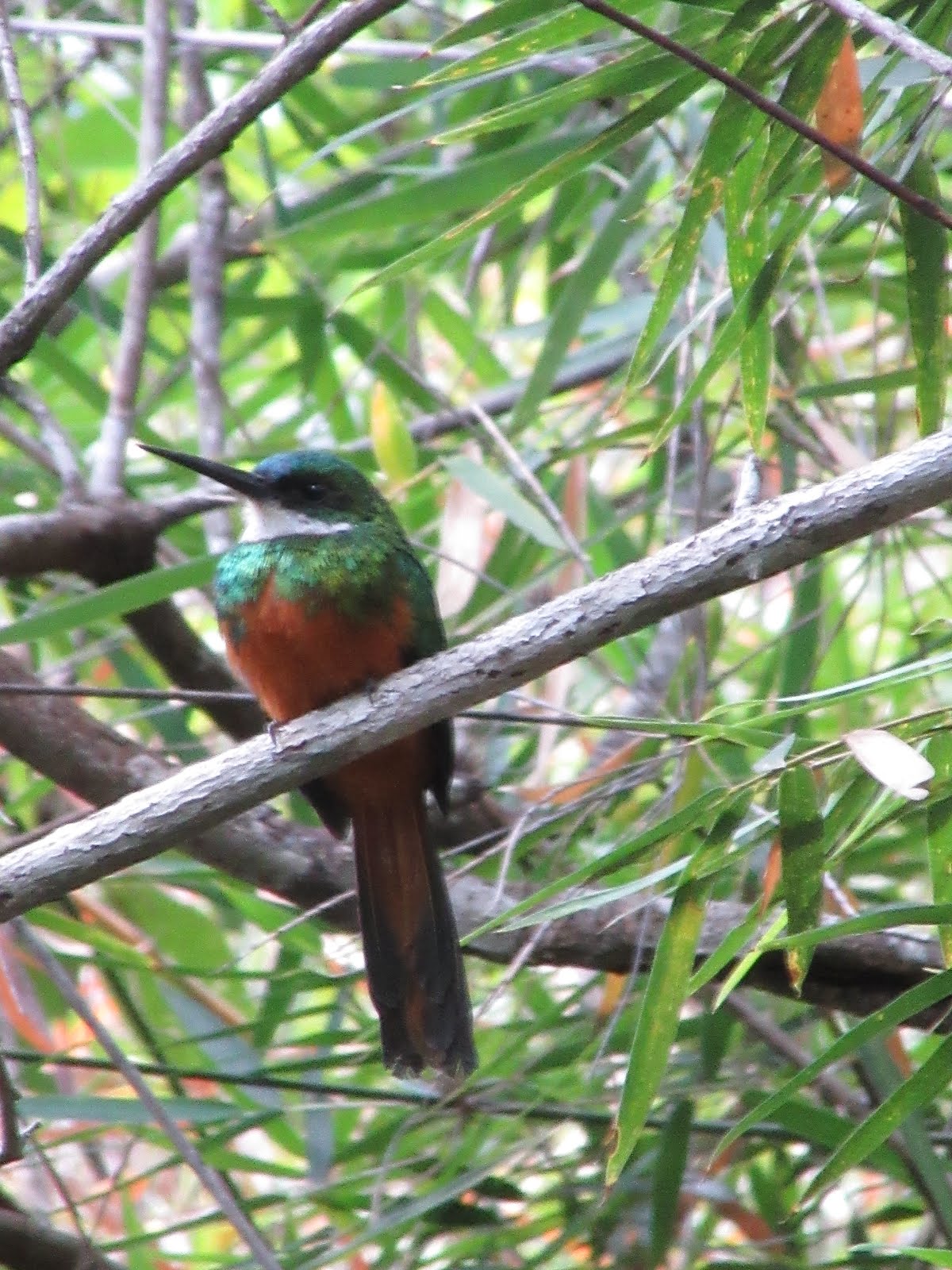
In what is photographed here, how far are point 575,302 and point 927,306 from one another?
3.08ft

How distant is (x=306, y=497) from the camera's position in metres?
2.56

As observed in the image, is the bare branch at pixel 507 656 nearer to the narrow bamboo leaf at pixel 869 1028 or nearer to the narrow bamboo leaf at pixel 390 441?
the narrow bamboo leaf at pixel 869 1028

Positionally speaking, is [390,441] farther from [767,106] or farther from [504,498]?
[767,106]

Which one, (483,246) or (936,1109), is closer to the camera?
(936,1109)

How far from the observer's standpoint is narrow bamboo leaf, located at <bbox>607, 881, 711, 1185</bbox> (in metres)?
1.69

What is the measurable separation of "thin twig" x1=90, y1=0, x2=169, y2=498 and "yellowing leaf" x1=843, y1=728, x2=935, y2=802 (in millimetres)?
1431

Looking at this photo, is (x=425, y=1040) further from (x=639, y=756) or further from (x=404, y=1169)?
(x=639, y=756)

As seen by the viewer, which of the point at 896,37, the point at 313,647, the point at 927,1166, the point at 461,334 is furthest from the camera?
the point at 461,334

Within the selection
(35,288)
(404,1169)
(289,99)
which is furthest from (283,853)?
(289,99)

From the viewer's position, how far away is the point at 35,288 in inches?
65.9

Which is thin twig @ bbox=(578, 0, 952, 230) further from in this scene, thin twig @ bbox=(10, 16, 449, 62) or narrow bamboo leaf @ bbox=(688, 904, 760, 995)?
thin twig @ bbox=(10, 16, 449, 62)

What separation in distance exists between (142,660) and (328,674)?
1271mm

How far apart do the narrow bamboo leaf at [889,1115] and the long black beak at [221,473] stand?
44.4 inches

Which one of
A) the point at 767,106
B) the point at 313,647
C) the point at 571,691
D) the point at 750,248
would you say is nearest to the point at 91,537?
the point at 313,647
